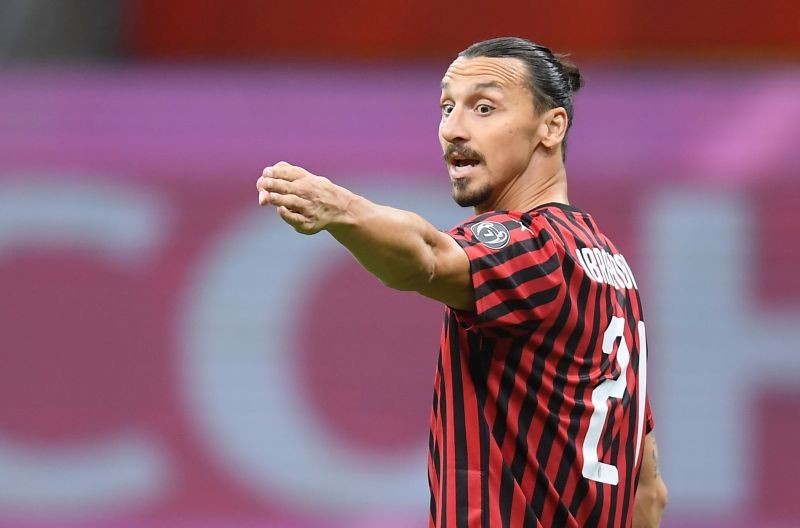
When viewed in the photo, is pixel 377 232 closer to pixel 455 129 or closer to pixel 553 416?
pixel 455 129

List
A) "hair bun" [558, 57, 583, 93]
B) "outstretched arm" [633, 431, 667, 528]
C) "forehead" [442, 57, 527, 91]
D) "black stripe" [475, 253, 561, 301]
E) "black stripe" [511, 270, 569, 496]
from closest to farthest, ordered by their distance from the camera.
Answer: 1. "black stripe" [475, 253, 561, 301]
2. "black stripe" [511, 270, 569, 496]
3. "forehead" [442, 57, 527, 91]
4. "hair bun" [558, 57, 583, 93]
5. "outstretched arm" [633, 431, 667, 528]

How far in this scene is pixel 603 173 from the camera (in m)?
7.01

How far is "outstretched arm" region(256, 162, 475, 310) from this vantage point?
9.49ft

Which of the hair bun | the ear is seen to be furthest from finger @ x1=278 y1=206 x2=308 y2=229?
the hair bun

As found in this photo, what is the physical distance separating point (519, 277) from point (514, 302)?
2.3 inches

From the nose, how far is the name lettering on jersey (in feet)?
1.31

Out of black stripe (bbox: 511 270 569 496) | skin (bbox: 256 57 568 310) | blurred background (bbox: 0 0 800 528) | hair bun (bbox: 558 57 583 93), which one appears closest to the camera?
skin (bbox: 256 57 568 310)

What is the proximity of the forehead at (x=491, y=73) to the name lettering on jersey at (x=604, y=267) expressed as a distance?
461 millimetres

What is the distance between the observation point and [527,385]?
328 cm

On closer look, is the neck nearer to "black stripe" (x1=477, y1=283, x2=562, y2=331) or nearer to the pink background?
"black stripe" (x1=477, y1=283, x2=562, y2=331)

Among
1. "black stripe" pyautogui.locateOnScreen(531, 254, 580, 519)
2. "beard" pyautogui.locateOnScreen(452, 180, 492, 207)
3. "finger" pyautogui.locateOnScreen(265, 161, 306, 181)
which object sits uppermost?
"beard" pyautogui.locateOnScreen(452, 180, 492, 207)

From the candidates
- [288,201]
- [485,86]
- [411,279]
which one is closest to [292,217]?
[288,201]

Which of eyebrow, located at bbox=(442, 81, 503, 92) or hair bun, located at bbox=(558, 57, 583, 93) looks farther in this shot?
hair bun, located at bbox=(558, 57, 583, 93)

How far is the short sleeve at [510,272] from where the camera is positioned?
10.3 ft
